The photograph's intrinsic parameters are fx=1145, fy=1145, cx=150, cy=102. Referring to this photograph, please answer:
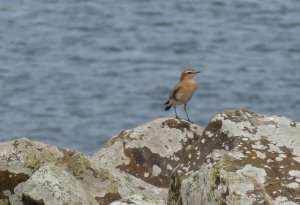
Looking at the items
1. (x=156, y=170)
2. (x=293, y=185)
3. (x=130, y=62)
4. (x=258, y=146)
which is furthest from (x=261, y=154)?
(x=130, y=62)

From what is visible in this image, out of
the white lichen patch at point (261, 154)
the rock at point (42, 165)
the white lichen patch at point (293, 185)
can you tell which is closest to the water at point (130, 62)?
the rock at point (42, 165)

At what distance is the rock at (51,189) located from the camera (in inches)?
370

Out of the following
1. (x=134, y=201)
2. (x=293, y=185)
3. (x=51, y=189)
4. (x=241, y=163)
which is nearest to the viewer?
(x=293, y=185)

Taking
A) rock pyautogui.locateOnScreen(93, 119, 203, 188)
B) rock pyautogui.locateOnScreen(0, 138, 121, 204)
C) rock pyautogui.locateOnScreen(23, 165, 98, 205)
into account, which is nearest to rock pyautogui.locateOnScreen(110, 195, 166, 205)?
rock pyautogui.locateOnScreen(23, 165, 98, 205)

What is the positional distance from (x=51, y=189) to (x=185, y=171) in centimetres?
112

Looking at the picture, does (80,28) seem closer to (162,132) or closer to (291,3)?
(291,3)

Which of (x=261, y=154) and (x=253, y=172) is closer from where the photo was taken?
(x=253, y=172)

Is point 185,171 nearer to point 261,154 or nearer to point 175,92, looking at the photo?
point 261,154

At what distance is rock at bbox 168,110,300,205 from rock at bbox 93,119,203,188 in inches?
101

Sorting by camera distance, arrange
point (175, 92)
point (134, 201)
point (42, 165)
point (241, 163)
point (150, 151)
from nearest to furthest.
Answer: point (241, 163), point (134, 201), point (42, 165), point (150, 151), point (175, 92)

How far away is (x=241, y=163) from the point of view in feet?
28.3

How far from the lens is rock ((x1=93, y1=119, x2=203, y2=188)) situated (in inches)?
488

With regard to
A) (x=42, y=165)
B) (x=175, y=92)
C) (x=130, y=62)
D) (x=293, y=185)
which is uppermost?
(x=293, y=185)

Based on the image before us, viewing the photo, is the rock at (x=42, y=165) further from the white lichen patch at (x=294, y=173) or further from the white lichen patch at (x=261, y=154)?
the white lichen patch at (x=294, y=173)
